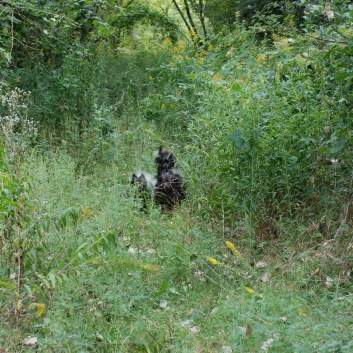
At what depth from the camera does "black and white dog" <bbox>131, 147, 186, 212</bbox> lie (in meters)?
5.93

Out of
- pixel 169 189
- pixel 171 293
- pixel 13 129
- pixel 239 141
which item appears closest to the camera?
pixel 171 293

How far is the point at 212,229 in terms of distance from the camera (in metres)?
5.05

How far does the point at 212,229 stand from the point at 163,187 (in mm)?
1121

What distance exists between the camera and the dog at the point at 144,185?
5.97 metres

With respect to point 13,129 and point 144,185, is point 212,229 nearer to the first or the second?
point 144,185

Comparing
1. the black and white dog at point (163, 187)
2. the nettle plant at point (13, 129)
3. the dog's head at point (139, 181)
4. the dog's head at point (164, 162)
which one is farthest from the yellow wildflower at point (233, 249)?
the dog's head at point (164, 162)

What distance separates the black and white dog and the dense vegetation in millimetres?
163

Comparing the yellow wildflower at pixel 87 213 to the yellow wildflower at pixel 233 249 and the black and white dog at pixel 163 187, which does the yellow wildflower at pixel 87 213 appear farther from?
the yellow wildflower at pixel 233 249

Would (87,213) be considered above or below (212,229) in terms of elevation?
above

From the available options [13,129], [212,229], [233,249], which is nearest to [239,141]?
[212,229]

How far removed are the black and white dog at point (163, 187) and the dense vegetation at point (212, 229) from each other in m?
0.16

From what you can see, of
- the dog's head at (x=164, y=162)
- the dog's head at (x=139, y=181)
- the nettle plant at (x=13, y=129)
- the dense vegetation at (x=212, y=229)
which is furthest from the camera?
the dog's head at (x=164, y=162)

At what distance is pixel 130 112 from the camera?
889 centimetres

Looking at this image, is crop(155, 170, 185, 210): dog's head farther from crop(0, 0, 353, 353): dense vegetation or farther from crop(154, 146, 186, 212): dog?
crop(0, 0, 353, 353): dense vegetation
